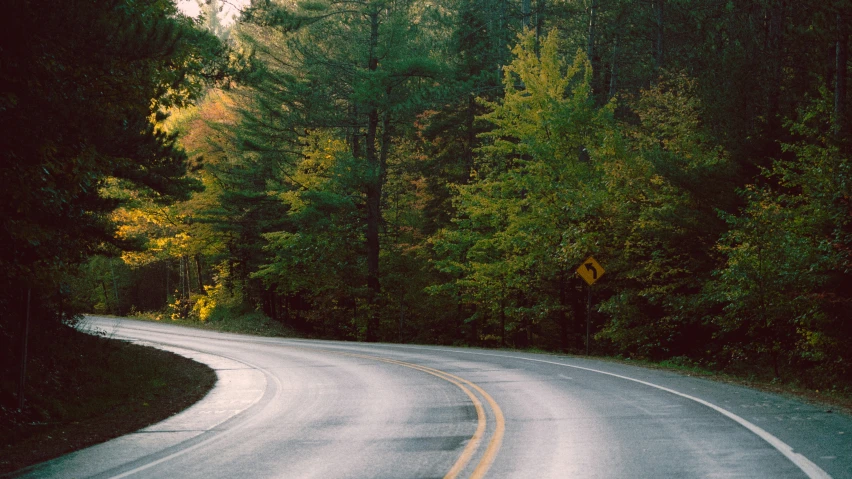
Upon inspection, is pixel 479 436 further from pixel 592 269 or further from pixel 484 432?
pixel 592 269

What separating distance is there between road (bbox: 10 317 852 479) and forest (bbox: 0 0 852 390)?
3579 millimetres

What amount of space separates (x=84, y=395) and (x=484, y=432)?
9440mm

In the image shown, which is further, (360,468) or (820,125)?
(820,125)

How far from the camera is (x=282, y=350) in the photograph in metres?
26.6

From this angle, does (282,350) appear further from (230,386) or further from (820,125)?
(820,125)

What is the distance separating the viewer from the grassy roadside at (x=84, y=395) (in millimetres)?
10867

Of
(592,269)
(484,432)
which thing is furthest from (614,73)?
(484,432)

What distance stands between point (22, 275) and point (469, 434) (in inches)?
263

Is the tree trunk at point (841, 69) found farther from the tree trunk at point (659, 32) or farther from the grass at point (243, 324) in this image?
the grass at point (243, 324)

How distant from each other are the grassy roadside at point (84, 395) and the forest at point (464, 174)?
1045mm

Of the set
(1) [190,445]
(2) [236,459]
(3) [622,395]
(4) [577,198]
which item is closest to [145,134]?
(1) [190,445]

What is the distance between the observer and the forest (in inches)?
447

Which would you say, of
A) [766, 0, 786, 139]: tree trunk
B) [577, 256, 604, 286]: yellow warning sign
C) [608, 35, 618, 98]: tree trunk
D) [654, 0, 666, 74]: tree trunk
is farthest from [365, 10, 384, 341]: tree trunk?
[766, 0, 786, 139]: tree trunk

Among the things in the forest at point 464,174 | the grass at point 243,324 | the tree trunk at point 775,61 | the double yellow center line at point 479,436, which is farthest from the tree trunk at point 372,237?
the double yellow center line at point 479,436
